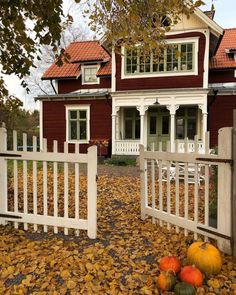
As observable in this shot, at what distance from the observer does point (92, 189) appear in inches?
155

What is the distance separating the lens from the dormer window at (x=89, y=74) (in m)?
18.1

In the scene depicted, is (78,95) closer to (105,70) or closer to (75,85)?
(75,85)

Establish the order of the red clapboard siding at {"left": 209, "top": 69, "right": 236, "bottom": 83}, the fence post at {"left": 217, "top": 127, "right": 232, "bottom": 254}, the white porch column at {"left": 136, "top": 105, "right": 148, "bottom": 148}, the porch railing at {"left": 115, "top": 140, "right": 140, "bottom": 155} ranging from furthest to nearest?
the red clapboard siding at {"left": 209, "top": 69, "right": 236, "bottom": 83}
the porch railing at {"left": 115, "top": 140, "right": 140, "bottom": 155}
the white porch column at {"left": 136, "top": 105, "right": 148, "bottom": 148}
the fence post at {"left": 217, "top": 127, "right": 232, "bottom": 254}

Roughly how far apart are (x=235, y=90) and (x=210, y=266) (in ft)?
43.6

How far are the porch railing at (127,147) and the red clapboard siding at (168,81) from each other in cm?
274

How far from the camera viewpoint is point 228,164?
3.38 metres

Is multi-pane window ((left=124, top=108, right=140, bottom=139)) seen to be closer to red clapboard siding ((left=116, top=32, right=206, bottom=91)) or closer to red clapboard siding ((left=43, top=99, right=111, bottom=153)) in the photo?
red clapboard siding ((left=43, top=99, right=111, bottom=153))

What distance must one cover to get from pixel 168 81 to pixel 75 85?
6.07 metres

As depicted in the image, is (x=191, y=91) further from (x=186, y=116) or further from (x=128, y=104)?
(x=128, y=104)

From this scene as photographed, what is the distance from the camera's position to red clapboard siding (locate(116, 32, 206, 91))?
1455 cm

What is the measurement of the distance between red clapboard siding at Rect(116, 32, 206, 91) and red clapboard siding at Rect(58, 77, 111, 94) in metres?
2.12

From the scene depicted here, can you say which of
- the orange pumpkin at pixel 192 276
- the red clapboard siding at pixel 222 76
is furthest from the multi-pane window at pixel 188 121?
the orange pumpkin at pixel 192 276

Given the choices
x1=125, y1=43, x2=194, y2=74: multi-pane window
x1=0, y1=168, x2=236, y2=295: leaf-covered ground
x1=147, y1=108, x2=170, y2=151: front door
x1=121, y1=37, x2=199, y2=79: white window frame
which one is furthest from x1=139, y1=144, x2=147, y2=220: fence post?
x1=147, y1=108, x2=170, y2=151: front door

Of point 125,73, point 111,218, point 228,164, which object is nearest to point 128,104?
point 125,73
